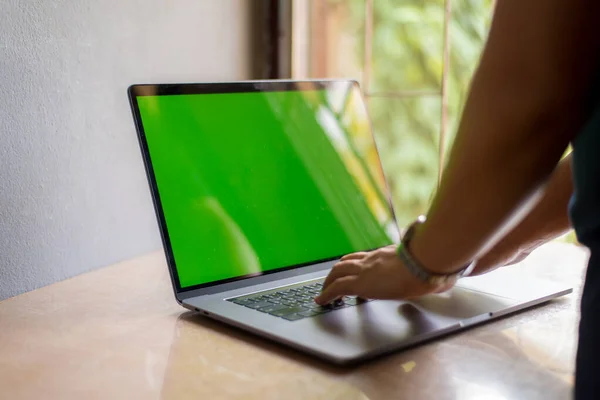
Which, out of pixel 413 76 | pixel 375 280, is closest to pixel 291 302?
pixel 375 280

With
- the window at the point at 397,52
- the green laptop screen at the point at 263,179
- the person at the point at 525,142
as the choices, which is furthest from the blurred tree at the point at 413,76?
the person at the point at 525,142

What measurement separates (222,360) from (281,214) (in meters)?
0.34

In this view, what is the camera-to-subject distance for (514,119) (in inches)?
23.7

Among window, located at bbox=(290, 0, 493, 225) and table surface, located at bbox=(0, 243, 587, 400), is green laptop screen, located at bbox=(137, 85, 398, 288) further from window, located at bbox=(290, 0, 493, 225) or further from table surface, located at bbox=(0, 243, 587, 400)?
window, located at bbox=(290, 0, 493, 225)

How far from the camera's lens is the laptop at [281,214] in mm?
878

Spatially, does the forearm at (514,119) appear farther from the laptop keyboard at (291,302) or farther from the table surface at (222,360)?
the laptop keyboard at (291,302)

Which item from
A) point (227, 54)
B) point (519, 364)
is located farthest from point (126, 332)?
point (227, 54)

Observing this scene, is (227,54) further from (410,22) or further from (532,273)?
(532,273)

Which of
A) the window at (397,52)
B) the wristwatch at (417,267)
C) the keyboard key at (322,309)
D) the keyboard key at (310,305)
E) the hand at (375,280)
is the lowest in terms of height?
the keyboard key at (310,305)

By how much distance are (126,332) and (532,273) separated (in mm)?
614

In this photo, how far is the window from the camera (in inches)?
63.9

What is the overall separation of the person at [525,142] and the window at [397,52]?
934 mm

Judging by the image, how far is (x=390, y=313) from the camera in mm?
891

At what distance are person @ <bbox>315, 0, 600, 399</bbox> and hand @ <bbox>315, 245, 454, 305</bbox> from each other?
0.14ft
